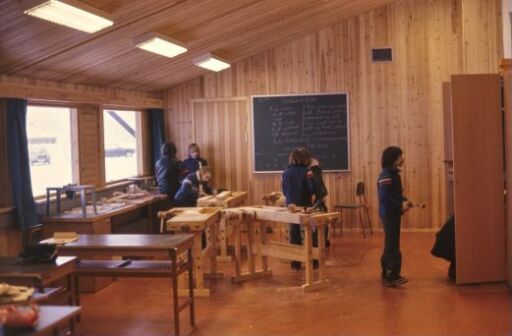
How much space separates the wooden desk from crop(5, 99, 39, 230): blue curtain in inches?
77.4

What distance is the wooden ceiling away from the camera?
5.59 m

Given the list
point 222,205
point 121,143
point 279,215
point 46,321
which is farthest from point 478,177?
point 121,143

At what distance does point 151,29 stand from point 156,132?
4002 mm

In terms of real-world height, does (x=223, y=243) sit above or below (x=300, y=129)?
below

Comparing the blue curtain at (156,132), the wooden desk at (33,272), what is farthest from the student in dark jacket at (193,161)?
the wooden desk at (33,272)

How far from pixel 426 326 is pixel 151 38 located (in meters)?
3.71

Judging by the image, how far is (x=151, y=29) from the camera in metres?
6.33

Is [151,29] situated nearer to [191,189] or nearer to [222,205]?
[191,189]

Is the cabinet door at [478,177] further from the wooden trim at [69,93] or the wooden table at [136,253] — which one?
the wooden trim at [69,93]

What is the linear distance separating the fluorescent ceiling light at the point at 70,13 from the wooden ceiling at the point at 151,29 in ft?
0.41

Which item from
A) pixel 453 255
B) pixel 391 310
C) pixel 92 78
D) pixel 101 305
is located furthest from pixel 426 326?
pixel 92 78

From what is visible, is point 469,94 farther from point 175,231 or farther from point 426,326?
point 175,231

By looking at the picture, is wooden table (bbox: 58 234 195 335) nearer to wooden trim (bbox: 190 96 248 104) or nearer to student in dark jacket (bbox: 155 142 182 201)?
student in dark jacket (bbox: 155 142 182 201)

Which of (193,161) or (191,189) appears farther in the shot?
(193,161)
